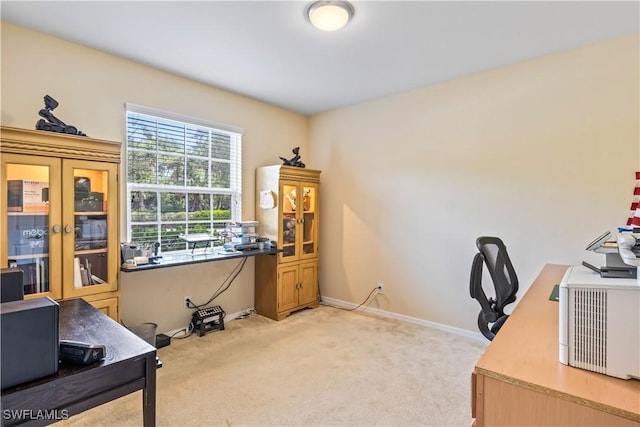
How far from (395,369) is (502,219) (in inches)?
67.4

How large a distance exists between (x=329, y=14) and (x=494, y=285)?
84.8 inches

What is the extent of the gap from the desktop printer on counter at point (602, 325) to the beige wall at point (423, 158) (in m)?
2.09

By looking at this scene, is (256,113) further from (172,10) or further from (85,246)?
(85,246)

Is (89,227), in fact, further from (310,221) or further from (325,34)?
(310,221)

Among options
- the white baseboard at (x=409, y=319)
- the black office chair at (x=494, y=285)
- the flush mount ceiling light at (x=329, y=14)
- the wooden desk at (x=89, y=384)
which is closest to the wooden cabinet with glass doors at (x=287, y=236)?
the white baseboard at (x=409, y=319)

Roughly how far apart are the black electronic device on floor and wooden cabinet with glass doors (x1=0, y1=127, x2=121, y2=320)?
0.95m

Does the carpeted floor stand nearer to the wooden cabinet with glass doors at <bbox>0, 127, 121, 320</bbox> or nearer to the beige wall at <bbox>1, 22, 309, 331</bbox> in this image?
the beige wall at <bbox>1, 22, 309, 331</bbox>

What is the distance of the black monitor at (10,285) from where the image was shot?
4.72 feet

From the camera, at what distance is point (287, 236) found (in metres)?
4.03

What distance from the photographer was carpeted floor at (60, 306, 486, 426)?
2049 millimetres

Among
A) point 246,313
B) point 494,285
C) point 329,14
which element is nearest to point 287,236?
point 246,313

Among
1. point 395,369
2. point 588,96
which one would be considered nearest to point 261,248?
point 395,369

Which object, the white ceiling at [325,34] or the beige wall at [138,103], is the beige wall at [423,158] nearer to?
the beige wall at [138,103]

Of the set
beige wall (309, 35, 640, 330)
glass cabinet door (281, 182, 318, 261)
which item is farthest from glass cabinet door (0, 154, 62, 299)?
beige wall (309, 35, 640, 330)
